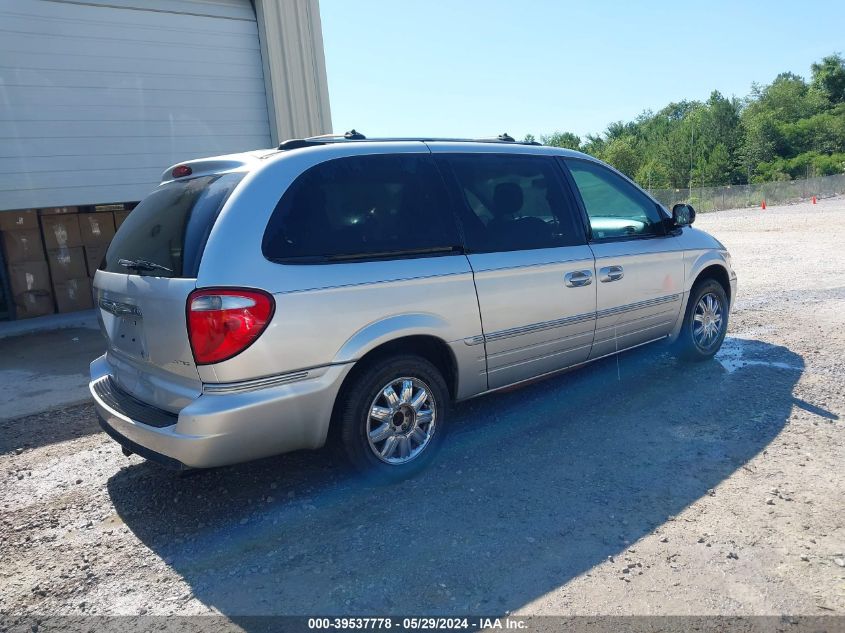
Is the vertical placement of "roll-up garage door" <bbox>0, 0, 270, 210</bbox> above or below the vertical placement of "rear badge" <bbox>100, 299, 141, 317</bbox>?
above

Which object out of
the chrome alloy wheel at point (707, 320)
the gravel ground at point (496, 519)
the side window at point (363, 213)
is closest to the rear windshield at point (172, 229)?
the side window at point (363, 213)

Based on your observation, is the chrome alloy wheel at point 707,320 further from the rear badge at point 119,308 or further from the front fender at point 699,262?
the rear badge at point 119,308

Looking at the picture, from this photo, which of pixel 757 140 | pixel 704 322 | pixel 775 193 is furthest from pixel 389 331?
pixel 757 140

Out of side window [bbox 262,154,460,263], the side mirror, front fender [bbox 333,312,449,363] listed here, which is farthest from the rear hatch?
the side mirror

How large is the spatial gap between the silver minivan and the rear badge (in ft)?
0.04

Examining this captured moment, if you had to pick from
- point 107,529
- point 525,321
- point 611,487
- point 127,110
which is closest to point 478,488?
point 611,487

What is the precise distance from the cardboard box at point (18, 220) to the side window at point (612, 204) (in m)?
8.59

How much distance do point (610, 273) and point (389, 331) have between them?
6.49ft

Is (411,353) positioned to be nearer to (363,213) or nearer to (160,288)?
(363,213)

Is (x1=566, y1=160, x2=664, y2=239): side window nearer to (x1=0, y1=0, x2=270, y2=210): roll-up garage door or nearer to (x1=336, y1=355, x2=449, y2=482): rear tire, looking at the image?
(x1=336, y1=355, x2=449, y2=482): rear tire

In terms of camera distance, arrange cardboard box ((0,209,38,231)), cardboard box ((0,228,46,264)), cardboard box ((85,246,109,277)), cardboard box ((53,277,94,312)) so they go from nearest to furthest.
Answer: cardboard box ((0,209,38,231)) < cardboard box ((0,228,46,264)) < cardboard box ((53,277,94,312)) < cardboard box ((85,246,109,277))

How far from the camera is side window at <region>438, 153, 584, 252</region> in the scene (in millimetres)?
3805

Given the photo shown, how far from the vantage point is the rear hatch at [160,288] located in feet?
9.48

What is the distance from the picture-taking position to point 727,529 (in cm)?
293
